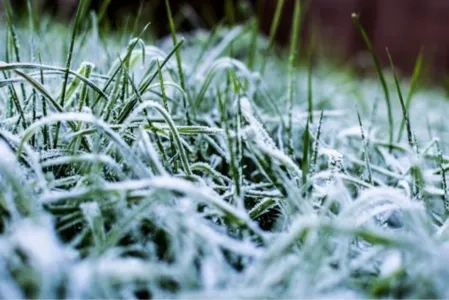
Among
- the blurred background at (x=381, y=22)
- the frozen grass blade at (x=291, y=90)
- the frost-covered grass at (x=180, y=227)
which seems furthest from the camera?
the blurred background at (x=381, y=22)

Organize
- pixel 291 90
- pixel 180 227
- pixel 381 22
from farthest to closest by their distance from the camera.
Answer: pixel 381 22 < pixel 291 90 < pixel 180 227

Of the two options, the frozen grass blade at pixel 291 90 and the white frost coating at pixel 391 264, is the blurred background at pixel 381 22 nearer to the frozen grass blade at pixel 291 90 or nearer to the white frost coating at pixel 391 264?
the frozen grass blade at pixel 291 90

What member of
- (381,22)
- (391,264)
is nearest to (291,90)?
(391,264)

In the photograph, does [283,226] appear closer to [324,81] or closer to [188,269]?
[188,269]

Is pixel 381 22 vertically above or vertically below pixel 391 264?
below

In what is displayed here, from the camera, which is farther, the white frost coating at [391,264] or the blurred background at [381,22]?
the blurred background at [381,22]

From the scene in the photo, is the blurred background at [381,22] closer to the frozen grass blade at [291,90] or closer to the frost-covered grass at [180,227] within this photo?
the frozen grass blade at [291,90]

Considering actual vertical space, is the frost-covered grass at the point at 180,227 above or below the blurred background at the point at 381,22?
above

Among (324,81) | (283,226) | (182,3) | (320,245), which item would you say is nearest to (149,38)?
(324,81)

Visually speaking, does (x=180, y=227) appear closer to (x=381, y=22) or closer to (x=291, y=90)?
(x=291, y=90)

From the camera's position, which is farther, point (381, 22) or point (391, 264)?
point (381, 22)

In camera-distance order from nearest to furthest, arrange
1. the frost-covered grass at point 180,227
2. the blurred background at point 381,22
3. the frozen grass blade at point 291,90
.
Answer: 1. the frost-covered grass at point 180,227
2. the frozen grass blade at point 291,90
3. the blurred background at point 381,22

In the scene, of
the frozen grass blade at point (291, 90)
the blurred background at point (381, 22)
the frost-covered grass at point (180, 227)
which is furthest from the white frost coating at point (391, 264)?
the blurred background at point (381, 22)
